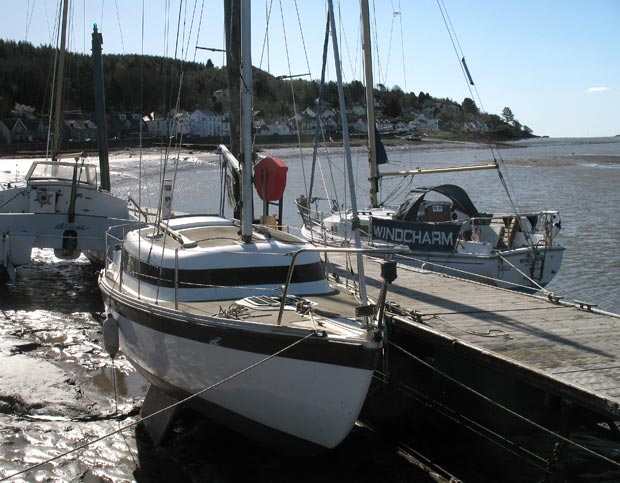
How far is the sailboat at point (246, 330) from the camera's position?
24.6 ft

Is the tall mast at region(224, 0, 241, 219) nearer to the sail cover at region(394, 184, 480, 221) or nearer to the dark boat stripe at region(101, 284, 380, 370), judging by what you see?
the dark boat stripe at region(101, 284, 380, 370)

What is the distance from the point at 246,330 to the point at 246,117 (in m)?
3.32

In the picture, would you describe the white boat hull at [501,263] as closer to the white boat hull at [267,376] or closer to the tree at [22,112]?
the white boat hull at [267,376]

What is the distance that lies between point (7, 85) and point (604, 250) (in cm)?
11563

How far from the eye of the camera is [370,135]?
1923cm

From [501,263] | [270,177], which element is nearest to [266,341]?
[270,177]

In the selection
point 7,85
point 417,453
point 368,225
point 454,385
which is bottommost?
point 417,453

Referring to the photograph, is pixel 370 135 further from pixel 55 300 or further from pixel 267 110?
pixel 267 110

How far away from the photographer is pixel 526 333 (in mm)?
Answer: 9219

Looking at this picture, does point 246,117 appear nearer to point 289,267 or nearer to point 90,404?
point 289,267

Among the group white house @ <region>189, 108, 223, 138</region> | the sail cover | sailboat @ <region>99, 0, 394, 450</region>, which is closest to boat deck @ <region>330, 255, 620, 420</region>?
sailboat @ <region>99, 0, 394, 450</region>

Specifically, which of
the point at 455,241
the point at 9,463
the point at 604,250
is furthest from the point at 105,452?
the point at 604,250

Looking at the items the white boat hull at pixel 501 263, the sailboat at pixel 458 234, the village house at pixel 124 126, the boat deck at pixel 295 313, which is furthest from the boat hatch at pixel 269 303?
the village house at pixel 124 126

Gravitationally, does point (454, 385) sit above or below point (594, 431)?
above
